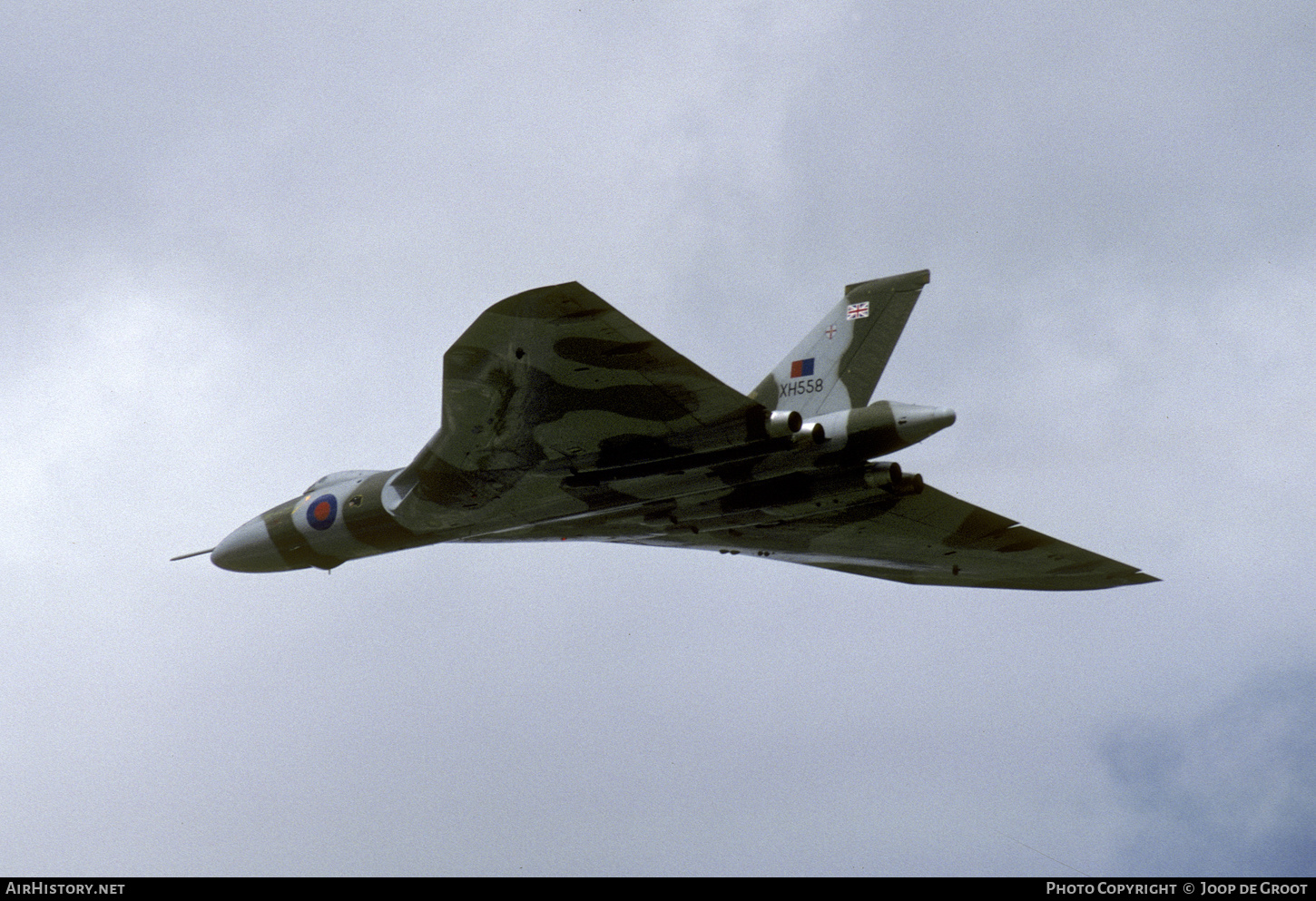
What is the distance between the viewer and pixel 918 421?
2055cm

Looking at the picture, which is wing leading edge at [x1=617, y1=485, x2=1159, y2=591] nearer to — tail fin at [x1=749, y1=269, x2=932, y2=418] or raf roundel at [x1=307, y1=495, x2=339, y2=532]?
tail fin at [x1=749, y1=269, x2=932, y2=418]

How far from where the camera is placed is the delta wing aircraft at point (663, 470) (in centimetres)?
2053

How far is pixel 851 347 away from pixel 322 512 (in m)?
11.1

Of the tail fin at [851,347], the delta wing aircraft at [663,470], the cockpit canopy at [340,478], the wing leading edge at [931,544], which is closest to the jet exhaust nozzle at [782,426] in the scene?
the delta wing aircraft at [663,470]

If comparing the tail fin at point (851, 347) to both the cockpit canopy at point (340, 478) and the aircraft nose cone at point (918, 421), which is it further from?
the cockpit canopy at point (340, 478)

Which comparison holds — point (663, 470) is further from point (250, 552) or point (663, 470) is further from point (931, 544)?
point (250, 552)

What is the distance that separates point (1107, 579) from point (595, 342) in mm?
12592

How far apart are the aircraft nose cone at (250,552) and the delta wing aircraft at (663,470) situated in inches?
1.4

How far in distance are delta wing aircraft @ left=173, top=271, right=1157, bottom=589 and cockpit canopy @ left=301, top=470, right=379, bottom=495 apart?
58 millimetres

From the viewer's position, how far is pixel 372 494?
86.4ft
